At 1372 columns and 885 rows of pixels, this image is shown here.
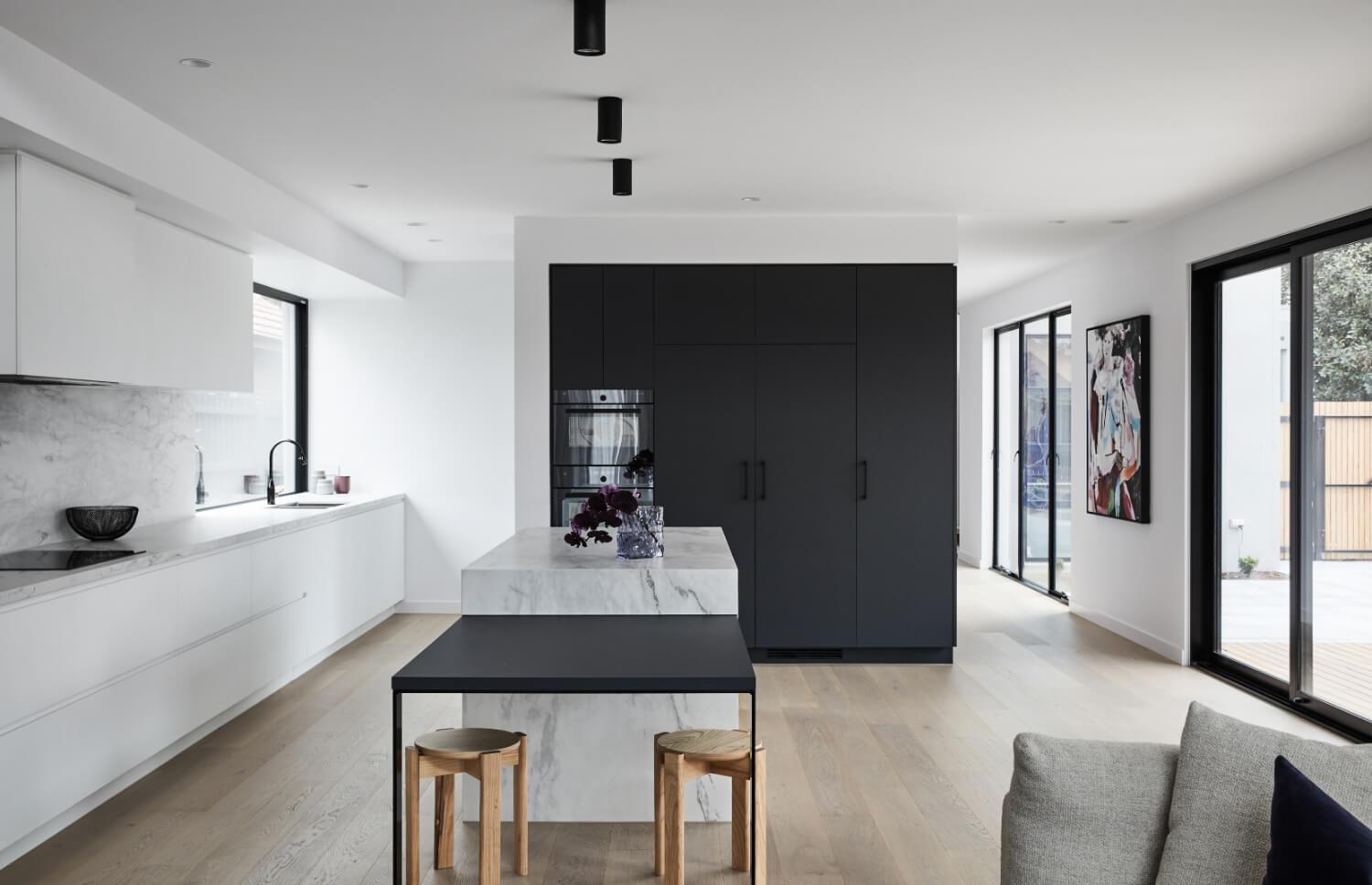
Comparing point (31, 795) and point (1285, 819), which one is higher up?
point (1285, 819)

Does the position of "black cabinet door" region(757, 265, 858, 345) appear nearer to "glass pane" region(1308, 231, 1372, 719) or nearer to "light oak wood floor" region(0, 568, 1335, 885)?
"light oak wood floor" region(0, 568, 1335, 885)

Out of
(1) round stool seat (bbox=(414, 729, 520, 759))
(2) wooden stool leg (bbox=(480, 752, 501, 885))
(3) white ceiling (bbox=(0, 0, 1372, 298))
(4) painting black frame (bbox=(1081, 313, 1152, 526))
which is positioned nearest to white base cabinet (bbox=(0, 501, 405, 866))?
(1) round stool seat (bbox=(414, 729, 520, 759))

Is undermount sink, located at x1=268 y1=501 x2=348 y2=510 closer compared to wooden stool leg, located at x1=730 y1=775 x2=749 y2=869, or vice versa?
wooden stool leg, located at x1=730 y1=775 x2=749 y2=869

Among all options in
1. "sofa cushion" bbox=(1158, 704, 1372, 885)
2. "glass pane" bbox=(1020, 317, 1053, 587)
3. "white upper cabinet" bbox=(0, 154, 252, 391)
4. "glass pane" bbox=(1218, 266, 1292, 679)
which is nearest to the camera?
"sofa cushion" bbox=(1158, 704, 1372, 885)

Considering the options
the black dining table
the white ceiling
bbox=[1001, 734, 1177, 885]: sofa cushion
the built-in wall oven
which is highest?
the white ceiling

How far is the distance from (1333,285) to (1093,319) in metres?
2.40

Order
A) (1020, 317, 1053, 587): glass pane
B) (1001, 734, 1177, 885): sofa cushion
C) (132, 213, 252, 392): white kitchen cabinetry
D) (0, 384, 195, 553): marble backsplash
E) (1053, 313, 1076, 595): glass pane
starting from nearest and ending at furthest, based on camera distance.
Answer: (1001, 734, 1177, 885): sofa cushion → (0, 384, 195, 553): marble backsplash → (132, 213, 252, 392): white kitchen cabinetry → (1053, 313, 1076, 595): glass pane → (1020, 317, 1053, 587): glass pane

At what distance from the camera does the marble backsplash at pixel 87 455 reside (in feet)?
12.7

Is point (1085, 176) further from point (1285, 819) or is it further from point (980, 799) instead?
point (1285, 819)

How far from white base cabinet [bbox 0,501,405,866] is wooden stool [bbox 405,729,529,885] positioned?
1235 millimetres

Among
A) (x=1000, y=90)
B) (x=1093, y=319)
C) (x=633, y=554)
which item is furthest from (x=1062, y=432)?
(x=633, y=554)

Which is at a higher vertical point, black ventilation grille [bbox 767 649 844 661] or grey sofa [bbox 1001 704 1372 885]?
grey sofa [bbox 1001 704 1372 885]

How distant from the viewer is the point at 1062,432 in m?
7.68

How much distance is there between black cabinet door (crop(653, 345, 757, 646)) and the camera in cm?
572
